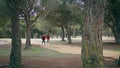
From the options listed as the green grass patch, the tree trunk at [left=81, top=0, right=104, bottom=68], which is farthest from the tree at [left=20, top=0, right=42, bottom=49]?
the tree trunk at [left=81, top=0, right=104, bottom=68]

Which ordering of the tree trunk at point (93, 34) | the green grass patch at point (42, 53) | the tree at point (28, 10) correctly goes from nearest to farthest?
1. the tree trunk at point (93, 34)
2. the green grass patch at point (42, 53)
3. the tree at point (28, 10)

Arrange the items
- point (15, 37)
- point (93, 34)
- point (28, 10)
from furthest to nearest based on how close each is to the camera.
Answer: point (28, 10)
point (15, 37)
point (93, 34)

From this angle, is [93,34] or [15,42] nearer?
[93,34]

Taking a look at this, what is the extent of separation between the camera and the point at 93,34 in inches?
311

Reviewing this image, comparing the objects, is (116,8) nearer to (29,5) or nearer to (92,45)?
(92,45)

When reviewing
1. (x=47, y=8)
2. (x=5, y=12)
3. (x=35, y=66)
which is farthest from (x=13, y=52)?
(x=47, y=8)

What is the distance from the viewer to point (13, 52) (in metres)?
13.8

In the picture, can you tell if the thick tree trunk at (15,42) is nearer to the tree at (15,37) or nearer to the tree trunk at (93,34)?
the tree at (15,37)

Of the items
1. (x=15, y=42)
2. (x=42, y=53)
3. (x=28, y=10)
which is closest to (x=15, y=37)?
(x=15, y=42)

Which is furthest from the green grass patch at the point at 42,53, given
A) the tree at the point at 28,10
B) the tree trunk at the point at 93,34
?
the tree trunk at the point at 93,34

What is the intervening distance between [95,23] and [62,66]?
786cm

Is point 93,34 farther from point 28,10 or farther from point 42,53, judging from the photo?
point 28,10

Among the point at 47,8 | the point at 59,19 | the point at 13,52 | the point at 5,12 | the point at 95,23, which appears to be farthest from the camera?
the point at 59,19

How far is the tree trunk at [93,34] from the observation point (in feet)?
25.9
